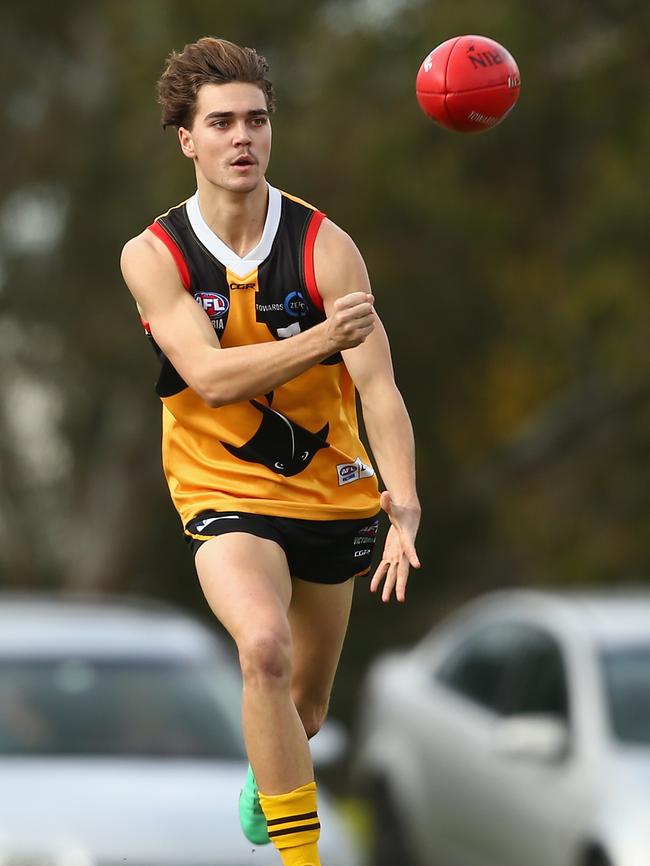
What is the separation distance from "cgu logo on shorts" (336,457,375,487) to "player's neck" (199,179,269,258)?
713mm

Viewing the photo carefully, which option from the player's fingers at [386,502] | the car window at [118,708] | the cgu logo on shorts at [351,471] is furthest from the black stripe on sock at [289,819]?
the car window at [118,708]

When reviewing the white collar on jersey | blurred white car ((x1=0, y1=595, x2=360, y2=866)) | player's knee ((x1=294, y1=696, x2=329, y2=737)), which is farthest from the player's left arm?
blurred white car ((x1=0, y1=595, x2=360, y2=866))

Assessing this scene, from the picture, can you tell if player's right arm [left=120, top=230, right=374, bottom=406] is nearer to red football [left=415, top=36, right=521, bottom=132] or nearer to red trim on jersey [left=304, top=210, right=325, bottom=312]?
red trim on jersey [left=304, top=210, right=325, bottom=312]

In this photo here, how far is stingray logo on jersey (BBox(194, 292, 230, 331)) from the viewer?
5.45 metres

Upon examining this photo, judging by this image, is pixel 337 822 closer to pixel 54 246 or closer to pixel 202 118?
pixel 202 118

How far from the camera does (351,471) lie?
5.78m

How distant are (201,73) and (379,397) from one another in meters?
1.04

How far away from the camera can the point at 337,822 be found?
8602mm

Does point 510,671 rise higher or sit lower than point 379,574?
lower

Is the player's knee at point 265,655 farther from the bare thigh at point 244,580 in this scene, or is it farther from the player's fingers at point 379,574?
the player's fingers at point 379,574

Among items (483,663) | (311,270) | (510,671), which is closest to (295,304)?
(311,270)

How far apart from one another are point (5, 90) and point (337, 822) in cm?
1507

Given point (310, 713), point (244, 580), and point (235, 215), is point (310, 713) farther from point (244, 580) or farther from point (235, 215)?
point (235, 215)

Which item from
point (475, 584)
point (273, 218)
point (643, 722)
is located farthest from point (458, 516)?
A: point (273, 218)
